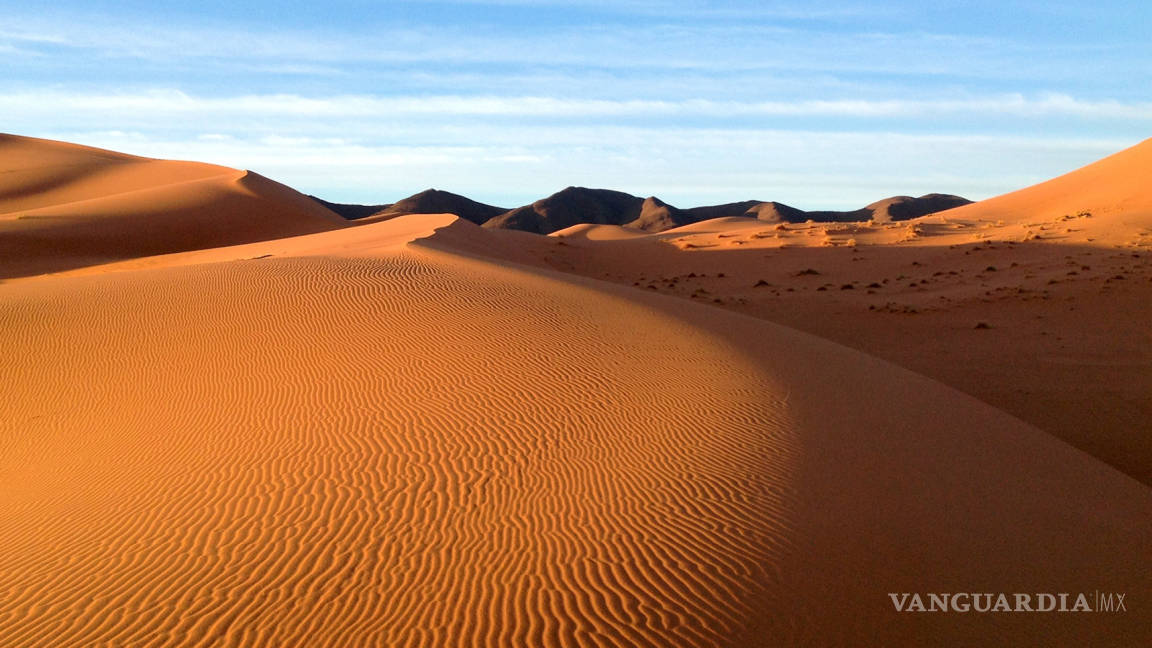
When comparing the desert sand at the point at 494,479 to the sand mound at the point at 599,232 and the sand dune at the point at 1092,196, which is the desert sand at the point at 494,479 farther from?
the sand mound at the point at 599,232

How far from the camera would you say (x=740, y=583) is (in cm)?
455

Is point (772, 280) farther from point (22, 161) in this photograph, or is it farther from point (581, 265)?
point (22, 161)

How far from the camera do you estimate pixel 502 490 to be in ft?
18.8

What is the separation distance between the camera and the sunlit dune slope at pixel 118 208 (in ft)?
85.1

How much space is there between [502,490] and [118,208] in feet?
103

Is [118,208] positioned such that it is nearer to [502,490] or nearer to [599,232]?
[599,232]

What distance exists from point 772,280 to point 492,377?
52.8 feet

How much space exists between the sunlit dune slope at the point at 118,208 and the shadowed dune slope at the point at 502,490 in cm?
1779

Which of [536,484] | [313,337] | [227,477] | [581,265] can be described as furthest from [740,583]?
[581,265]

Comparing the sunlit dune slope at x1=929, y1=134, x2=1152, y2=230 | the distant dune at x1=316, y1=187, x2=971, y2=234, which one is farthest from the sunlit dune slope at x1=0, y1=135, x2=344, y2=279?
the distant dune at x1=316, y1=187, x2=971, y2=234

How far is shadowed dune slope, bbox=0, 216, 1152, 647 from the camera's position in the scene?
14.2 feet

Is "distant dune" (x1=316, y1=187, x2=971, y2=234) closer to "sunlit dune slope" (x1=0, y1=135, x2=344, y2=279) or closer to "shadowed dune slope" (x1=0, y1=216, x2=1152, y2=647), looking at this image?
"sunlit dune slope" (x1=0, y1=135, x2=344, y2=279)

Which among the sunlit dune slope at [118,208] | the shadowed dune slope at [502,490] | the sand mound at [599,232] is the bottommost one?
the shadowed dune slope at [502,490]

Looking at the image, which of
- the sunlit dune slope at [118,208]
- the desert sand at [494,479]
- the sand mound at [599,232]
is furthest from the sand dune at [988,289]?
the sand mound at [599,232]
